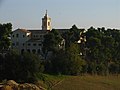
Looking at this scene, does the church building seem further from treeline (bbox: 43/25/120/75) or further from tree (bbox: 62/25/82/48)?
treeline (bbox: 43/25/120/75)

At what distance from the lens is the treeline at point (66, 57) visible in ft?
105

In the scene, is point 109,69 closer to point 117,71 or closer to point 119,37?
point 117,71

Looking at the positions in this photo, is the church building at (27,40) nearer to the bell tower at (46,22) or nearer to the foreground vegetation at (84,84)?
the bell tower at (46,22)

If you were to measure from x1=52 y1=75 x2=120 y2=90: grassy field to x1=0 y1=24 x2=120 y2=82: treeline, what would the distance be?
6.52 feet

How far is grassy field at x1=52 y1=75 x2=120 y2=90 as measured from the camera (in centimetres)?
3130

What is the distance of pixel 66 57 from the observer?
3794 cm

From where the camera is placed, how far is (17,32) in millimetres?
51812

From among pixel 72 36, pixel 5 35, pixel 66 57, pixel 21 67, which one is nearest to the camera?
pixel 21 67

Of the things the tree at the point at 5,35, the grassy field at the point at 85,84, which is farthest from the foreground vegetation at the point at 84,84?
the tree at the point at 5,35

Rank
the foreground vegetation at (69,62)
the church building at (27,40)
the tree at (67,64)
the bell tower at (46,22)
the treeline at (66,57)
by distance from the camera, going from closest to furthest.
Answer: the foreground vegetation at (69,62) → the treeline at (66,57) → the tree at (67,64) → the church building at (27,40) → the bell tower at (46,22)

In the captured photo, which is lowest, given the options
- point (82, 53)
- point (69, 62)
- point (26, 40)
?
point (69, 62)

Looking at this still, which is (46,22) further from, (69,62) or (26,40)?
(69,62)

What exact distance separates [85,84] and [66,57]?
220 inches

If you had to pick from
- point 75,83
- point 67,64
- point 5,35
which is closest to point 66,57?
point 67,64
